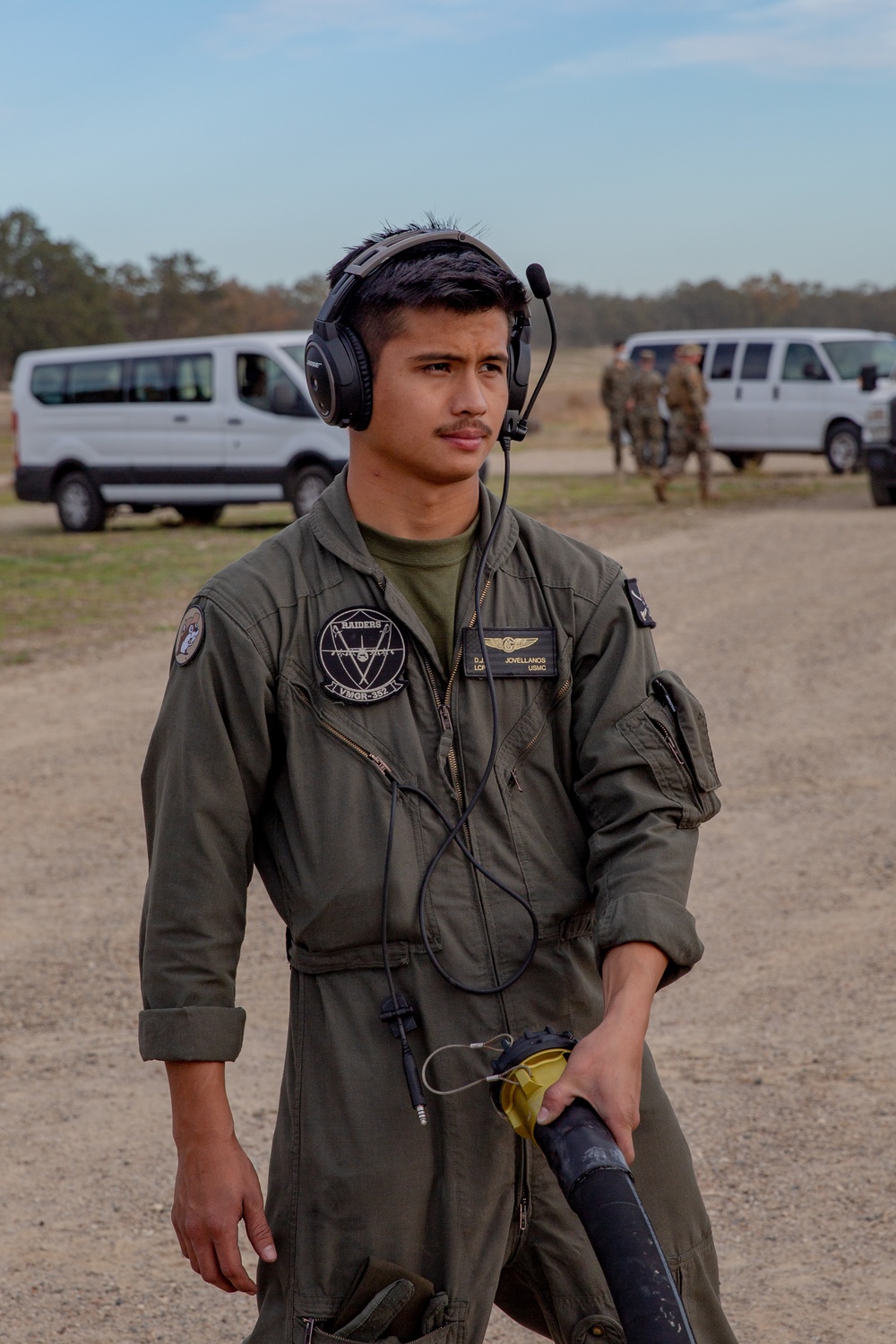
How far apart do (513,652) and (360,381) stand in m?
0.42

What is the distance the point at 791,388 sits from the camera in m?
20.0

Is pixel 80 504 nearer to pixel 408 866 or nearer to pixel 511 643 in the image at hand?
pixel 511 643

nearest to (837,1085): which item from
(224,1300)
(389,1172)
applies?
(224,1300)

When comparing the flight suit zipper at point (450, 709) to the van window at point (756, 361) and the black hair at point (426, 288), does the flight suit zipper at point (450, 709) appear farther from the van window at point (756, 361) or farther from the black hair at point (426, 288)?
the van window at point (756, 361)

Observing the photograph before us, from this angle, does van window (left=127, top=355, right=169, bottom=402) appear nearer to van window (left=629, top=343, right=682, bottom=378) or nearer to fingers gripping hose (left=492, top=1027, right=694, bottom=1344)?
van window (left=629, top=343, right=682, bottom=378)

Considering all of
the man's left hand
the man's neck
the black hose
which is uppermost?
the man's neck

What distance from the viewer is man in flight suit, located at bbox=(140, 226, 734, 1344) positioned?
6.15 ft

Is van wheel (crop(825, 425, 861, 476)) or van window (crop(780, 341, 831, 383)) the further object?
van wheel (crop(825, 425, 861, 476))

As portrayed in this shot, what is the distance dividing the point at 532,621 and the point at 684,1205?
31.6 inches

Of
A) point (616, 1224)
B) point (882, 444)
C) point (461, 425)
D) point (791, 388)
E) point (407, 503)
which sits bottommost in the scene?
point (882, 444)

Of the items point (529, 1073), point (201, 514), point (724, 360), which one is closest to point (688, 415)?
point (724, 360)

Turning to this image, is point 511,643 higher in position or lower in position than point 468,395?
lower

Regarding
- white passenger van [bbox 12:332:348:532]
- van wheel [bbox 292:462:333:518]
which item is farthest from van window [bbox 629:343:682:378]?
van wheel [bbox 292:462:333:518]

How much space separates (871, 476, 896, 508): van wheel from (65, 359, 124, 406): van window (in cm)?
851
